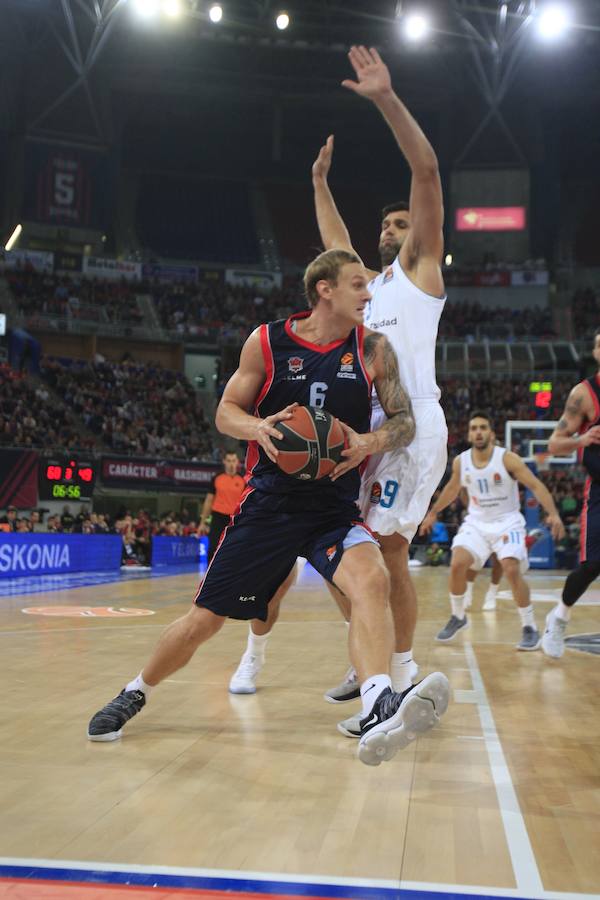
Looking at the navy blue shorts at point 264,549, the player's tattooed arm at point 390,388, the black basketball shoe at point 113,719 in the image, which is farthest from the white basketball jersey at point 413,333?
the black basketball shoe at point 113,719

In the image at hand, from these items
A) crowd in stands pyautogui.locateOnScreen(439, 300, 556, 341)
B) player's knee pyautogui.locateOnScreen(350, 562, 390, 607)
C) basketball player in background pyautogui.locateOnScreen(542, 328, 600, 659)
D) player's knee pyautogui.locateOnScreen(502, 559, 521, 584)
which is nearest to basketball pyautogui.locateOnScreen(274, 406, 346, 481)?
player's knee pyautogui.locateOnScreen(350, 562, 390, 607)

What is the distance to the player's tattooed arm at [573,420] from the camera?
19.8 ft

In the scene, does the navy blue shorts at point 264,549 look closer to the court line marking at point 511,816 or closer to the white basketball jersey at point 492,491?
the court line marking at point 511,816

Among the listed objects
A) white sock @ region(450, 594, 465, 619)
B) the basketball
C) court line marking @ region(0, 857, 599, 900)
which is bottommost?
white sock @ region(450, 594, 465, 619)

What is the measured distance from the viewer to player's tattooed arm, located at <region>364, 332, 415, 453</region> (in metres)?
4.16

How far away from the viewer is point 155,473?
29.6m

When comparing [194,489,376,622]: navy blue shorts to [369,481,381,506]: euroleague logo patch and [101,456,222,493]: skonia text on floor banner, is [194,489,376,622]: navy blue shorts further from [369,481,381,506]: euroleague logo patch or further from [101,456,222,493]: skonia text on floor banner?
[101,456,222,493]: skonia text on floor banner

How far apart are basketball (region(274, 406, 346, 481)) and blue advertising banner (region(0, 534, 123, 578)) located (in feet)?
43.5

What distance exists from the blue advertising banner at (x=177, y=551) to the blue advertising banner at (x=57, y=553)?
1.92 meters

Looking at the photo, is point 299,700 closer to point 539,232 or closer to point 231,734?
point 231,734

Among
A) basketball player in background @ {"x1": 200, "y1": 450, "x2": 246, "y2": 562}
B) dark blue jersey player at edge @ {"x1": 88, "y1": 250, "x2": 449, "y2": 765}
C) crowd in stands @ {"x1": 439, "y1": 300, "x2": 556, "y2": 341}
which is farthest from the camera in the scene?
crowd in stands @ {"x1": 439, "y1": 300, "x2": 556, "y2": 341}

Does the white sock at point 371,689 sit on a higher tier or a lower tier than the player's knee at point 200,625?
lower

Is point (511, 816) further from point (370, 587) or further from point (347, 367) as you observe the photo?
→ point (347, 367)

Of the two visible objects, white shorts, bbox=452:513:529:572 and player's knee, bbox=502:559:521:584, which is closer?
player's knee, bbox=502:559:521:584
